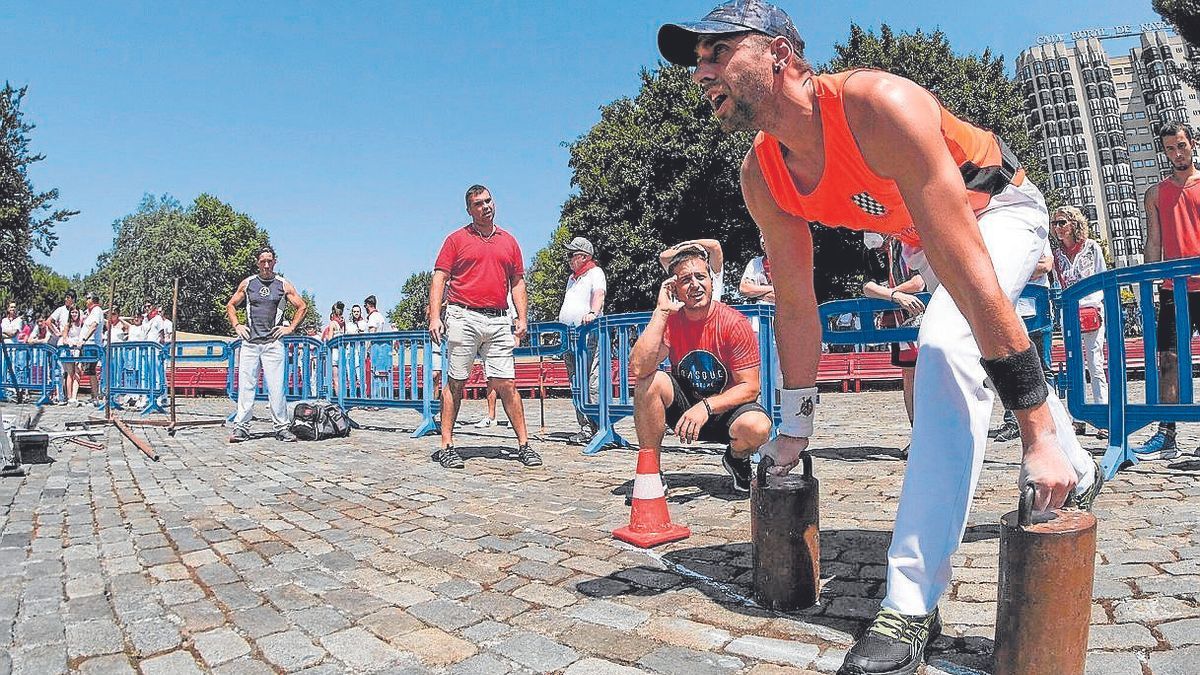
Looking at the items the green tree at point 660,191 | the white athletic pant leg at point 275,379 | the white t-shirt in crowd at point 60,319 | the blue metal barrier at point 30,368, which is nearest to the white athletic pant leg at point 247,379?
the white athletic pant leg at point 275,379

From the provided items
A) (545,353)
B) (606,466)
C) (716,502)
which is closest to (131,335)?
(545,353)

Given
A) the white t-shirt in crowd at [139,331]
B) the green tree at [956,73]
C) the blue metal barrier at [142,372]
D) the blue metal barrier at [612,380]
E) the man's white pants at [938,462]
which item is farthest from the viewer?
the green tree at [956,73]

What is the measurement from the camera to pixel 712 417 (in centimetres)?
429

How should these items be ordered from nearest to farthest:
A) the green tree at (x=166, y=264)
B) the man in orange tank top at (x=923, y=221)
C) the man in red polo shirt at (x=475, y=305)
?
the man in orange tank top at (x=923, y=221) < the man in red polo shirt at (x=475, y=305) < the green tree at (x=166, y=264)

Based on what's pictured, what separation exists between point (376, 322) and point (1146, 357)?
1379cm

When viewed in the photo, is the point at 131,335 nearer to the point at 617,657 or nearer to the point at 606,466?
the point at 606,466

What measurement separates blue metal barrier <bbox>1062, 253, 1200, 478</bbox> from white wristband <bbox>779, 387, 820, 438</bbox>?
3.14 m

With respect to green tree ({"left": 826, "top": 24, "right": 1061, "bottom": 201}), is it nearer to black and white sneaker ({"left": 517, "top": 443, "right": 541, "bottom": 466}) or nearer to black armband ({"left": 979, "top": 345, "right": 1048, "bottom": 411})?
black and white sneaker ({"left": 517, "top": 443, "right": 541, "bottom": 466})

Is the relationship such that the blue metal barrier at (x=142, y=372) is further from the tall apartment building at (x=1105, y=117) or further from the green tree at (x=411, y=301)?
the tall apartment building at (x=1105, y=117)

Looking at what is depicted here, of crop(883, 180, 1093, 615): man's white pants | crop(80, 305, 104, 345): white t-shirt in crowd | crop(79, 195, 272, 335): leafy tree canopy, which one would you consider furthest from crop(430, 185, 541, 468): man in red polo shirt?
crop(79, 195, 272, 335): leafy tree canopy

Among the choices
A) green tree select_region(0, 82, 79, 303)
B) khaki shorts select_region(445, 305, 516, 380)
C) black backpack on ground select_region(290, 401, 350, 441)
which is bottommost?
black backpack on ground select_region(290, 401, 350, 441)

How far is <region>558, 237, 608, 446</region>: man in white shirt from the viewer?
26.8 feet

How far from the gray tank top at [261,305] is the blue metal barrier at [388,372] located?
1312 mm

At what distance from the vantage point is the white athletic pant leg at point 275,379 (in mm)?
9438
